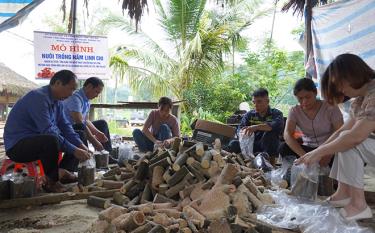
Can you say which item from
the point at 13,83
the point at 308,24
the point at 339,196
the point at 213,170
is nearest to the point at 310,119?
the point at 339,196

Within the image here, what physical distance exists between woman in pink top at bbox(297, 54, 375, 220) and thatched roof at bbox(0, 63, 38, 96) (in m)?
11.1

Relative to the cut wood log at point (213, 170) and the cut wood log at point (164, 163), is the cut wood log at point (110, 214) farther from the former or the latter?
the cut wood log at point (213, 170)

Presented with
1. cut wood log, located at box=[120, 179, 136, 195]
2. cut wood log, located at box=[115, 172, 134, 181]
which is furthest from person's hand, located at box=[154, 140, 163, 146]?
cut wood log, located at box=[120, 179, 136, 195]

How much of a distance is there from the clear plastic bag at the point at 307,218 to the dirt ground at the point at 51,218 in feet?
4.40

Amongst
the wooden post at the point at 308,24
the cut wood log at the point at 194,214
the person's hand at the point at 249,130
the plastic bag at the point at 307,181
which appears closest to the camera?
the cut wood log at the point at 194,214

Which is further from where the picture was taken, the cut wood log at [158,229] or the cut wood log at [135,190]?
the cut wood log at [135,190]

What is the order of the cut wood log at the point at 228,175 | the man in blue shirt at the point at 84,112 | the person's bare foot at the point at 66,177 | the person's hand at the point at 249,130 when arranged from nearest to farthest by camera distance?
1. the cut wood log at the point at 228,175
2. the person's bare foot at the point at 66,177
3. the person's hand at the point at 249,130
4. the man in blue shirt at the point at 84,112

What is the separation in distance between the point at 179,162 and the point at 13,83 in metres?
10.9

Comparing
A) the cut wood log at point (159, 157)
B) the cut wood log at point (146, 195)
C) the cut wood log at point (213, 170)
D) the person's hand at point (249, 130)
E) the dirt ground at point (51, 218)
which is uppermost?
the person's hand at point (249, 130)

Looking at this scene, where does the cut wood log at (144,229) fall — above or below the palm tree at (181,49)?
below

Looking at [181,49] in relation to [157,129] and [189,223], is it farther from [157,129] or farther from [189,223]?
[189,223]

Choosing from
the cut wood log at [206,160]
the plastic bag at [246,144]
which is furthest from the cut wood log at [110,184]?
the plastic bag at [246,144]

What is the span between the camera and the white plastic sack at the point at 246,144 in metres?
4.50

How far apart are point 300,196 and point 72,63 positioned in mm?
4726
